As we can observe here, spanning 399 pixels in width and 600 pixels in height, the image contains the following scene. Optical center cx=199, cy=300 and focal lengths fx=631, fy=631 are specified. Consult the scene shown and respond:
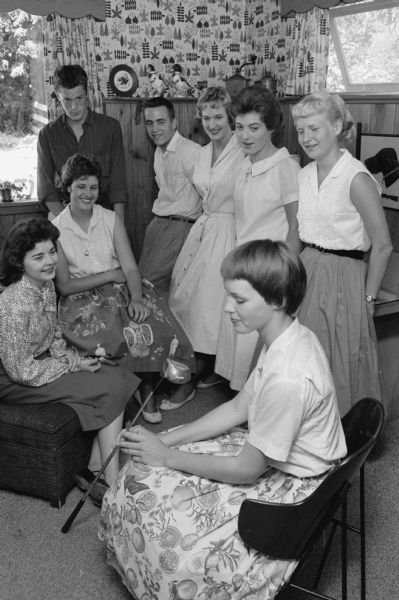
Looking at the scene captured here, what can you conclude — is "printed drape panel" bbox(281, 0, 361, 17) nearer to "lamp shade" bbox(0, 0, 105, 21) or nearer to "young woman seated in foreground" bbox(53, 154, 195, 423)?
"lamp shade" bbox(0, 0, 105, 21)

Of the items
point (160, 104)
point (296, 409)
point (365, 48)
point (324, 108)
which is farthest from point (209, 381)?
point (365, 48)

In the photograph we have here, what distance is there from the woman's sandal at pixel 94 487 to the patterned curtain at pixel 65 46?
8.95 feet

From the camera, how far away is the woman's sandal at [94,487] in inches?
95.2

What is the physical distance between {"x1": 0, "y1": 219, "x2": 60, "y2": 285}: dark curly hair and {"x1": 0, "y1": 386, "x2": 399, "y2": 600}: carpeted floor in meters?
0.88

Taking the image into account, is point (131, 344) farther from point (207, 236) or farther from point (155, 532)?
point (155, 532)

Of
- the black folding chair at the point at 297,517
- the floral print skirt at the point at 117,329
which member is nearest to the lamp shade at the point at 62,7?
the floral print skirt at the point at 117,329

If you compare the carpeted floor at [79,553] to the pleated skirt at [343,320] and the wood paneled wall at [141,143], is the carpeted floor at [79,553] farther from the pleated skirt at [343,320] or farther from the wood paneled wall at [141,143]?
the wood paneled wall at [141,143]

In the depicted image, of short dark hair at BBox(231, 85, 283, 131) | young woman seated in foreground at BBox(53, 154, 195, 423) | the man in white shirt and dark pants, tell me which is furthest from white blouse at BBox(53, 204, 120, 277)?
short dark hair at BBox(231, 85, 283, 131)

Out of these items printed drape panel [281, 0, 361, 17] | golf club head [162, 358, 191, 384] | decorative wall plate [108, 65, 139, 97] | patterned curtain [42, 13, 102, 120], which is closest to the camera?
golf club head [162, 358, 191, 384]

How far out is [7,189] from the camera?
4195 millimetres

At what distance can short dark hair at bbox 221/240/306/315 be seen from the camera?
1609 millimetres

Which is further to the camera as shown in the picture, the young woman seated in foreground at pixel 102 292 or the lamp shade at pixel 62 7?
the lamp shade at pixel 62 7

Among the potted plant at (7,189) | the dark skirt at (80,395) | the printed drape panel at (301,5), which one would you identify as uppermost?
the printed drape panel at (301,5)

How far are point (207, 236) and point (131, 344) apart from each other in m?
0.77
